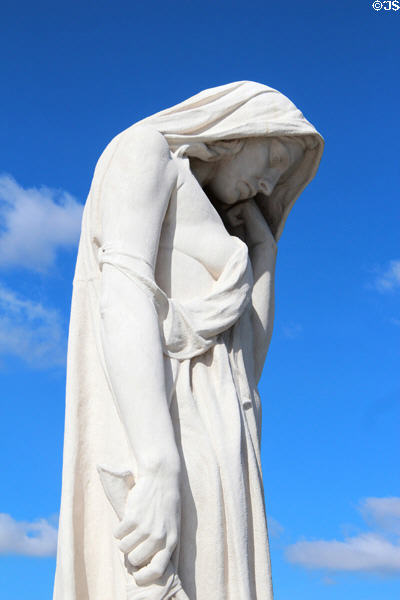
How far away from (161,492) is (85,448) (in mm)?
752

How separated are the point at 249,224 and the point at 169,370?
1661 millimetres

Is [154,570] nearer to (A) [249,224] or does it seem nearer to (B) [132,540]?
(B) [132,540]

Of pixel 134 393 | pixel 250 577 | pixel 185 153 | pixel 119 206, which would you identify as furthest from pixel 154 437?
pixel 185 153

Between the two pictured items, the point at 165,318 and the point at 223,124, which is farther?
the point at 223,124

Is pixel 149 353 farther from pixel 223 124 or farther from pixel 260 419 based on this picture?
pixel 223 124

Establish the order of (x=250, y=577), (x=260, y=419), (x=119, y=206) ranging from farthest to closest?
(x=260, y=419) < (x=119, y=206) < (x=250, y=577)

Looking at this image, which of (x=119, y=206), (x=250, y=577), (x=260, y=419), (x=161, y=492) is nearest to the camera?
(x=161, y=492)

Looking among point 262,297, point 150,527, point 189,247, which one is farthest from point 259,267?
point 150,527

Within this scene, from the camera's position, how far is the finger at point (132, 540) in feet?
14.9

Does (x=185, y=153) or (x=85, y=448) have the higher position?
(x=185, y=153)

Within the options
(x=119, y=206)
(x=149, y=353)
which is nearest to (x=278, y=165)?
(x=119, y=206)

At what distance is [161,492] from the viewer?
463cm

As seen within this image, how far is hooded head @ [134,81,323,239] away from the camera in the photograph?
5.74 meters

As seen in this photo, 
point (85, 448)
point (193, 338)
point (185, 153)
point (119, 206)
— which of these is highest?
point (185, 153)
